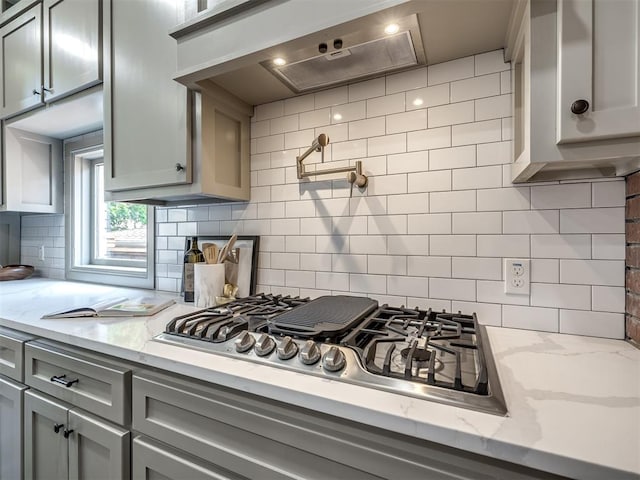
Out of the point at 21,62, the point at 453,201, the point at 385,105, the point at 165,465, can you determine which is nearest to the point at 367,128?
the point at 385,105

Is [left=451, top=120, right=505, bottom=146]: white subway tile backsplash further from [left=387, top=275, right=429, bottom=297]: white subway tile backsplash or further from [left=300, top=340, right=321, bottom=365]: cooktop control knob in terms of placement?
[left=300, top=340, right=321, bottom=365]: cooktop control knob

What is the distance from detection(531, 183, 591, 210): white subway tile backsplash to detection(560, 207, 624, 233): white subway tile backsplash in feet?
0.07

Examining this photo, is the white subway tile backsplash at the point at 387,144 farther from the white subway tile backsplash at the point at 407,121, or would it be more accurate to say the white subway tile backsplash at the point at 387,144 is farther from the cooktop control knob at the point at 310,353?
the cooktop control knob at the point at 310,353

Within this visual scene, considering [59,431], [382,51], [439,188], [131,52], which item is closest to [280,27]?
[382,51]

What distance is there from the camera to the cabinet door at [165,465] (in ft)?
2.47

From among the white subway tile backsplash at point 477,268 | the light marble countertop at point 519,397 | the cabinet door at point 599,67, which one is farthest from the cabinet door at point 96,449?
the cabinet door at point 599,67

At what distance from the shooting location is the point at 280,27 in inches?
36.4

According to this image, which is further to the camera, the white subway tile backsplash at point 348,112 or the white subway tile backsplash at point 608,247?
the white subway tile backsplash at point 348,112

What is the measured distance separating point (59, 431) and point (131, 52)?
1445 millimetres

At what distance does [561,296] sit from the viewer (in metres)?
0.98

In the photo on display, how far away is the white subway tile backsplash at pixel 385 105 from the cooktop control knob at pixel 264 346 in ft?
3.03

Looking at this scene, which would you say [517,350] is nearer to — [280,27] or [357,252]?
[357,252]

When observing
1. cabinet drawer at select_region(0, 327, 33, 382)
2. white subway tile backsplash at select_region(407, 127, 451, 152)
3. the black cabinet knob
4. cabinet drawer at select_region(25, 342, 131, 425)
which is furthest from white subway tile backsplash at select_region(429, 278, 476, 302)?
cabinet drawer at select_region(0, 327, 33, 382)

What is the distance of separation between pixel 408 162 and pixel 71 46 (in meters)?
1.74
